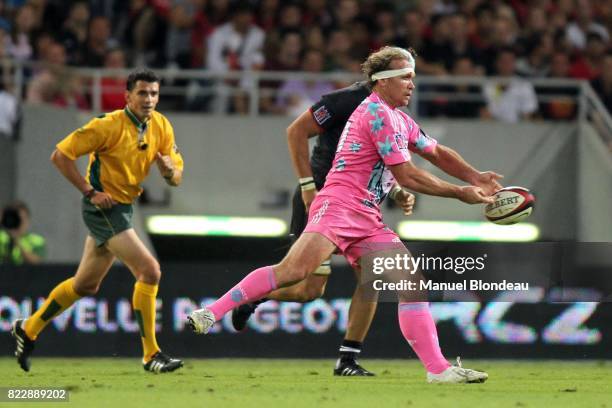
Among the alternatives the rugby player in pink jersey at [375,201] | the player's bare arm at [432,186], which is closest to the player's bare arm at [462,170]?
the rugby player in pink jersey at [375,201]

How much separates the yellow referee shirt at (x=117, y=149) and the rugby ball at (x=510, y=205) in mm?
3023

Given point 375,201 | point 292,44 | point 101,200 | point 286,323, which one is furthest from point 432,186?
point 292,44

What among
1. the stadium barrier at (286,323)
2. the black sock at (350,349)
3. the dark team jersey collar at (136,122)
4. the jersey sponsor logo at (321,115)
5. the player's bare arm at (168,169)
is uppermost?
the jersey sponsor logo at (321,115)

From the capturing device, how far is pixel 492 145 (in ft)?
60.4

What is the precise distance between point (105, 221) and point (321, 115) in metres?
1.79

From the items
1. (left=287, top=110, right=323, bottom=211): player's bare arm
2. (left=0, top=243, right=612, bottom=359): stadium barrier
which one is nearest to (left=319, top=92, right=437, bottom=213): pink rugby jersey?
(left=287, top=110, right=323, bottom=211): player's bare arm

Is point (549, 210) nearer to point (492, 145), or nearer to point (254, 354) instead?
point (492, 145)

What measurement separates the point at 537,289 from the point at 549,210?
16.6 feet

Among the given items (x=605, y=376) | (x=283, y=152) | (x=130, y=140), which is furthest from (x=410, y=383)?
(x=283, y=152)

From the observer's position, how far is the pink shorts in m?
9.53

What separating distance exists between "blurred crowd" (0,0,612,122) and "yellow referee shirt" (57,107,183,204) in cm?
577

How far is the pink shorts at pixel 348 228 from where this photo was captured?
9.53m

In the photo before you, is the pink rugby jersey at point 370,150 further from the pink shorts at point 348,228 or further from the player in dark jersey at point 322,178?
the player in dark jersey at point 322,178

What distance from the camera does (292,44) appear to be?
58.2 feet
